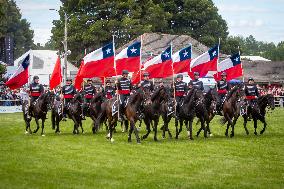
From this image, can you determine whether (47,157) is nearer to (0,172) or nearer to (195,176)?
(0,172)

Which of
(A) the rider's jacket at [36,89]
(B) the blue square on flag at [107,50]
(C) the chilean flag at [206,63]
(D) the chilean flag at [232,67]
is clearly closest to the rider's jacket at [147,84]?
(B) the blue square on flag at [107,50]

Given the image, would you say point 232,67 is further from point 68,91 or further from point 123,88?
point 123,88

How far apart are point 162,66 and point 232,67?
5234 millimetres

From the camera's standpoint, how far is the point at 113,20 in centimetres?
7338

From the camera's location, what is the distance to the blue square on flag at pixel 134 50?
25750mm

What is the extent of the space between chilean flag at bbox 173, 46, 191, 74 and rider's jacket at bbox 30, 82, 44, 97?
6.22 metres

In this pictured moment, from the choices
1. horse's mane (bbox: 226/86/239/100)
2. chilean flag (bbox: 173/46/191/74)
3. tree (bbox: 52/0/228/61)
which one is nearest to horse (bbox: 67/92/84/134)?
chilean flag (bbox: 173/46/191/74)

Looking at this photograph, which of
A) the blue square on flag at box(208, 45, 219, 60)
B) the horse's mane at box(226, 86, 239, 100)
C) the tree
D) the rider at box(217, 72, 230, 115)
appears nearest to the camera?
the horse's mane at box(226, 86, 239, 100)

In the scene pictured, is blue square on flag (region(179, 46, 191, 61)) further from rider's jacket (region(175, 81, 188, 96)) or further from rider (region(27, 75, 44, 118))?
rider (region(27, 75, 44, 118))

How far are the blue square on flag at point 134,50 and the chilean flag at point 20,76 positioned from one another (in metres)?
6.13

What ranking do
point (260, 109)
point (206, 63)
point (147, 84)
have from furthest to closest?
point (206, 63) → point (260, 109) → point (147, 84)

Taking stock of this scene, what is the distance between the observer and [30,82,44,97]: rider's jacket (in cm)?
2806

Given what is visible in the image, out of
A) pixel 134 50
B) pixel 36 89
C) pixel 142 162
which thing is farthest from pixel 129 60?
pixel 142 162

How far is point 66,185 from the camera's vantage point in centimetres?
1361
